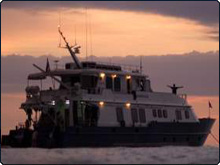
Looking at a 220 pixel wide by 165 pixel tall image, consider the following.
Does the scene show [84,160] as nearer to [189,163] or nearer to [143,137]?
[189,163]

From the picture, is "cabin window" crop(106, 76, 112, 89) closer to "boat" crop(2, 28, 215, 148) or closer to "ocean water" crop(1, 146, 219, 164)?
"boat" crop(2, 28, 215, 148)

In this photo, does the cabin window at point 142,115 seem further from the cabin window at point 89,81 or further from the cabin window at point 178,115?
the cabin window at point 89,81

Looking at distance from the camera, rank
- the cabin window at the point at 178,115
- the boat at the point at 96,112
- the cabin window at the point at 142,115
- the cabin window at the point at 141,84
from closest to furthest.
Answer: the boat at the point at 96,112 → the cabin window at the point at 142,115 → the cabin window at the point at 141,84 → the cabin window at the point at 178,115

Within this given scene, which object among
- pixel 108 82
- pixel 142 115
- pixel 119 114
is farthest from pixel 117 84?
pixel 142 115

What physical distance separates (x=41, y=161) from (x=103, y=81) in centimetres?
1549

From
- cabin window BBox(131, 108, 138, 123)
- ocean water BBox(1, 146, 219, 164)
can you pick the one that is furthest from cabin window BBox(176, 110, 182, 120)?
ocean water BBox(1, 146, 219, 164)

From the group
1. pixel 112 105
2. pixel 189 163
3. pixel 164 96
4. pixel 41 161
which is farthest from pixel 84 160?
pixel 164 96

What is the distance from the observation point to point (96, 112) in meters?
47.3

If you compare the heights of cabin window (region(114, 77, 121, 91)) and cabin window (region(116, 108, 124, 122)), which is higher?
cabin window (region(114, 77, 121, 91))

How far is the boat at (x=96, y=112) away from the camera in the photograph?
4575 cm

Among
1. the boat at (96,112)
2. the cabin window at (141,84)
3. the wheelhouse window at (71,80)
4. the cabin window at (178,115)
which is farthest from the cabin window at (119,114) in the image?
the cabin window at (178,115)

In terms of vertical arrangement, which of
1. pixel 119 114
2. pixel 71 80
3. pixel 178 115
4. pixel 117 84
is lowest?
pixel 178 115

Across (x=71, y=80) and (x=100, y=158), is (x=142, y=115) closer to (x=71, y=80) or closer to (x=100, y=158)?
(x=71, y=80)

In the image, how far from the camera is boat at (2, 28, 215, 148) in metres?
45.8
